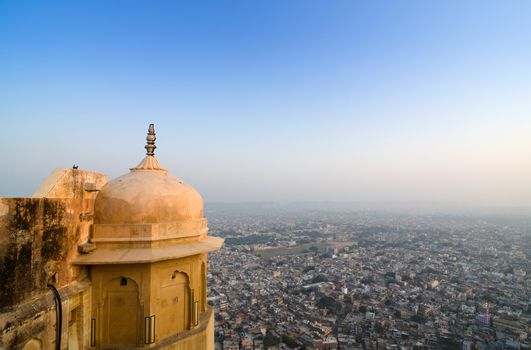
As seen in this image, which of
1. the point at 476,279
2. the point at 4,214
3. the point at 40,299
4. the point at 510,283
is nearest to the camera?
the point at 4,214

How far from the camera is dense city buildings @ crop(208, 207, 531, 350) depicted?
17172 mm

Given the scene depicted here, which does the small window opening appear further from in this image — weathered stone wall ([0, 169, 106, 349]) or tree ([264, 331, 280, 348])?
tree ([264, 331, 280, 348])

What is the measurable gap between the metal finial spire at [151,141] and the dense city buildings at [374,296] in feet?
49.2

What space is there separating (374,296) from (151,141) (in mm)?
24567

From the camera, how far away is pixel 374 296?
80.4ft

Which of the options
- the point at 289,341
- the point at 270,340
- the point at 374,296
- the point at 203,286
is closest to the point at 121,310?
the point at 203,286

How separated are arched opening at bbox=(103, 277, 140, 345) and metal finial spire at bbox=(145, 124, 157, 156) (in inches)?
51.3

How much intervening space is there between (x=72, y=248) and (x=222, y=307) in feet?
67.4

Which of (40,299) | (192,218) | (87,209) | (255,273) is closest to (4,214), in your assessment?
(40,299)

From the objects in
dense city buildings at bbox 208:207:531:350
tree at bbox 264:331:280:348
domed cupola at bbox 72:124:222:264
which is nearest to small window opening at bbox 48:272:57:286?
domed cupola at bbox 72:124:222:264

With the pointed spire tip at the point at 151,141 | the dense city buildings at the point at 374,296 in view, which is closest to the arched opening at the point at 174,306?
the pointed spire tip at the point at 151,141

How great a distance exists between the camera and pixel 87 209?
2850mm

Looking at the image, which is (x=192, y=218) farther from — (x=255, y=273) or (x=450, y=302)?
(x=255, y=273)

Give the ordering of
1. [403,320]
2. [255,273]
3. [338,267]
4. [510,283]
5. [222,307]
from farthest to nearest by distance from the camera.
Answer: [338,267] < [255,273] < [510,283] < [222,307] < [403,320]
